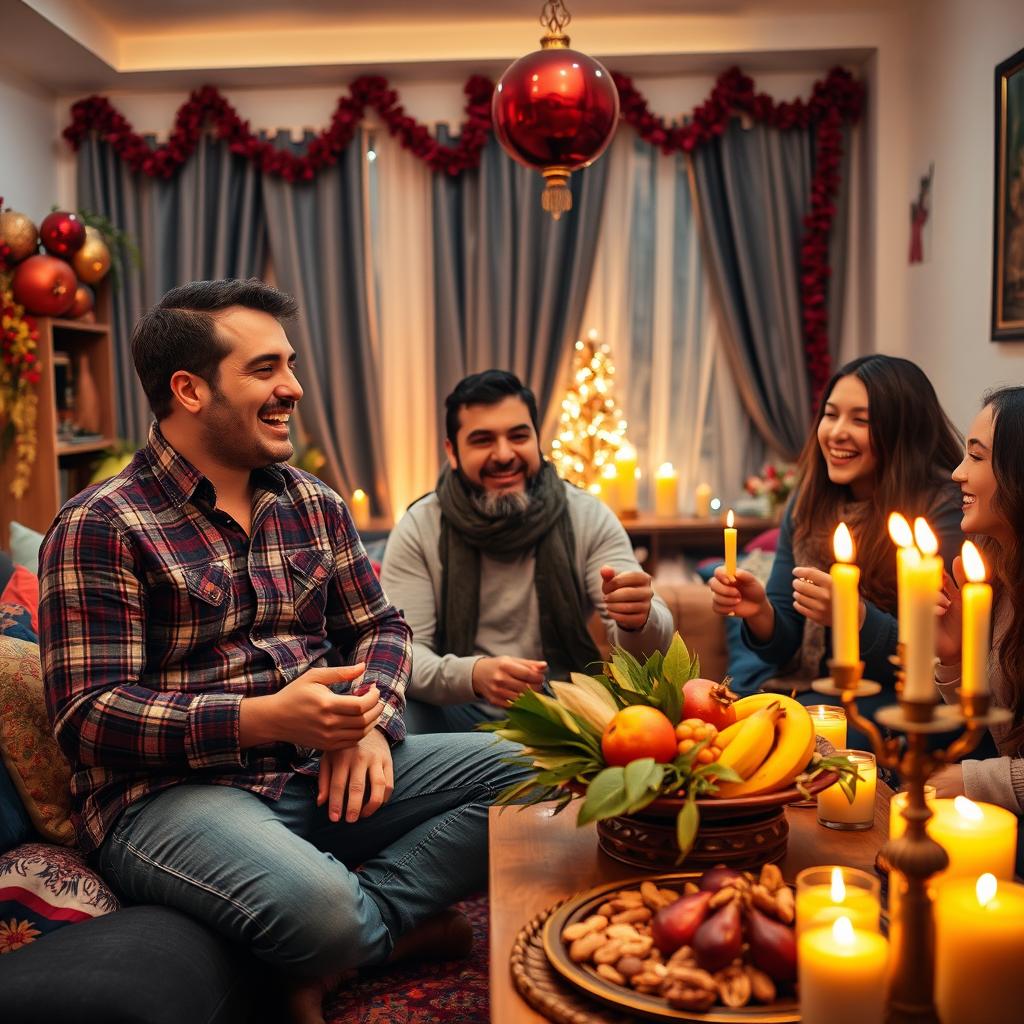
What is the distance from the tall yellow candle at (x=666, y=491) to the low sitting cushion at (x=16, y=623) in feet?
10.3

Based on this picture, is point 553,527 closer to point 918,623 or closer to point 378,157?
point 918,623

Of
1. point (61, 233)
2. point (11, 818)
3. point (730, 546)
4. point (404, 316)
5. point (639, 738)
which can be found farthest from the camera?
point (404, 316)

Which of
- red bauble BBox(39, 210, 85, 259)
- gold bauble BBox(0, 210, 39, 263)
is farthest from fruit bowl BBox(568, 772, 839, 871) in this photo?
red bauble BBox(39, 210, 85, 259)

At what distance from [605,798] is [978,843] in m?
0.40

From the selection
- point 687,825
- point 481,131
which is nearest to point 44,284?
point 481,131

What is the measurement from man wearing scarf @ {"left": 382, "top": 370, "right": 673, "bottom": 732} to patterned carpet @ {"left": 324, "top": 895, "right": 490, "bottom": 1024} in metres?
0.61

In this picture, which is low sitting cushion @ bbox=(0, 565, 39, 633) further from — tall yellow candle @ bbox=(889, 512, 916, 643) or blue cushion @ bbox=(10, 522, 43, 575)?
tall yellow candle @ bbox=(889, 512, 916, 643)

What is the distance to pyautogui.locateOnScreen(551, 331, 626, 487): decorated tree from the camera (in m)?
4.83

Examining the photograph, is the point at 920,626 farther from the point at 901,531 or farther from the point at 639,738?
the point at 639,738

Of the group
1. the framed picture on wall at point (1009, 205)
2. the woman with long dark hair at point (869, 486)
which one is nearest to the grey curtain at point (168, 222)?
the framed picture on wall at point (1009, 205)

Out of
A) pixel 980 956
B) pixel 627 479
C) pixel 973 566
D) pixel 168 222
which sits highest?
pixel 168 222

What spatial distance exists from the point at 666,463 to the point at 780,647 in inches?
107

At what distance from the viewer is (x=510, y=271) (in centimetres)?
508

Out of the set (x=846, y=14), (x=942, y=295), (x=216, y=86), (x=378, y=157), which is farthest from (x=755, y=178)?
(x=216, y=86)
